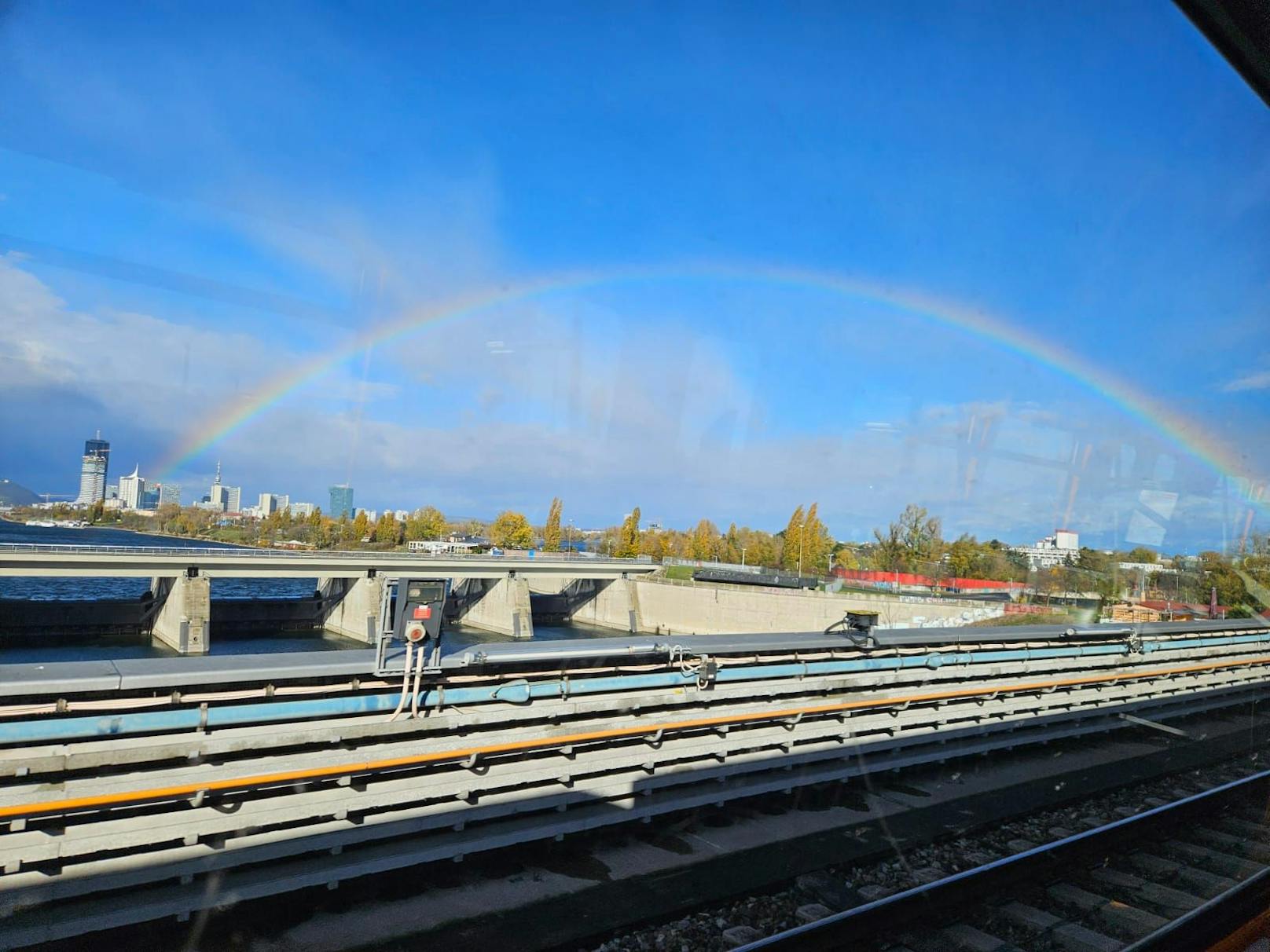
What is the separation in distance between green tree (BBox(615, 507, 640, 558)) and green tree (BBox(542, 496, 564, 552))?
4.67 metres

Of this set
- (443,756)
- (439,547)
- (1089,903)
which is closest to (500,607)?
(439,547)

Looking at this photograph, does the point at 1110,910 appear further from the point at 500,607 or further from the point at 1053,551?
the point at 500,607

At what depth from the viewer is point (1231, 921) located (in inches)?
131

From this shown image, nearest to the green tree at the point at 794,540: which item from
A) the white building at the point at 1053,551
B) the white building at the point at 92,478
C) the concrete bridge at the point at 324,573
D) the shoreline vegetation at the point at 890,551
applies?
the shoreline vegetation at the point at 890,551

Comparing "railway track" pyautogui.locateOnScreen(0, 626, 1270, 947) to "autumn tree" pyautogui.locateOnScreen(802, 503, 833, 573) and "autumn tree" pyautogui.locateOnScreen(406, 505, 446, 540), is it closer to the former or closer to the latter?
"autumn tree" pyautogui.locateOnScreen(802, 503, 833, 573)

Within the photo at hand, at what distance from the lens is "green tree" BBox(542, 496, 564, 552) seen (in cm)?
4425

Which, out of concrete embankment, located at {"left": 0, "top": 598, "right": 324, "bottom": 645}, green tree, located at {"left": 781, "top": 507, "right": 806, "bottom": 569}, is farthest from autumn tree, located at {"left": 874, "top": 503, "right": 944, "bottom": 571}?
concrete embankment, located at {"left": 0, "top": 598, "right": 324, "bottom": 645}

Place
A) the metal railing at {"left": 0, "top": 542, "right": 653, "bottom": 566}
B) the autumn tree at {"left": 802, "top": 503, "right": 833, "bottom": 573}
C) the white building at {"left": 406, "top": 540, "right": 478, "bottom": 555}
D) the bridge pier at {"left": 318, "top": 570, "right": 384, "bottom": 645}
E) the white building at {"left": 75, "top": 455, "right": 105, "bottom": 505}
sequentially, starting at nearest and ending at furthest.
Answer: the white building at {"left": 75, "top": 455, "right": 105, "bottom": 505} → the autumn tree at {"left": 802, "top": 503, "right": 833, "bottom": 573} → the metal railing at {"left": 0, "top": 542, "right": 653, "bottom": 566} → the white building at {"left": 406, "top": 540, "right": 478, "bottom": 555} → the bridge pier at {"left": 318, "top": 570, "right": 384, "bottom": 645}

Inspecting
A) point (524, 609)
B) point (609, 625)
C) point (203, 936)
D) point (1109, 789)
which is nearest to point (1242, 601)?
point (1109, 789)

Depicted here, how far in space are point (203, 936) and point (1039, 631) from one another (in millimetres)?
7809

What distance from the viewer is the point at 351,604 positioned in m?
40.5

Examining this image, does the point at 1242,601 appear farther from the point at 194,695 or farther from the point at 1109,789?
the point at 194,695

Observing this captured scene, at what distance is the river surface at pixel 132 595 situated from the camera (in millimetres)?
29266

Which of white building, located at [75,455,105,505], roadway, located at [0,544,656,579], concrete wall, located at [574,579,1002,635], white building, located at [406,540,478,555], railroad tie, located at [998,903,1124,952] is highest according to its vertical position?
white building, located at [75,455,105,505]
